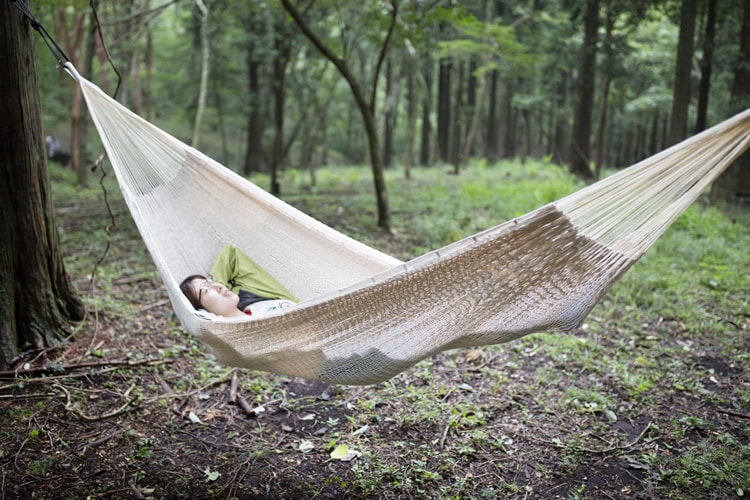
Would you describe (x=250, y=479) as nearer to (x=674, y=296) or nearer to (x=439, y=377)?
(x=439, y=377)

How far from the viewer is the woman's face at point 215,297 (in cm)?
227

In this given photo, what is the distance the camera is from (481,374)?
8.36 feet

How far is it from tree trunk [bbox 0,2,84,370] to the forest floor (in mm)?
125

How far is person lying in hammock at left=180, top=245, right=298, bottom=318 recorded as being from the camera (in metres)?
2.28

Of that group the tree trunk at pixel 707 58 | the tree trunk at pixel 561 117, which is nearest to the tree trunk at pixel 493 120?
the tree trunk at pixel 561 117

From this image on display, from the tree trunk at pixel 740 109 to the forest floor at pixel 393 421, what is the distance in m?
3.37

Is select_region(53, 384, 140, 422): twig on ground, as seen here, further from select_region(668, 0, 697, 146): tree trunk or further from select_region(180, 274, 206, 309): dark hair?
select_region(668, 0, 697, 146): tree trunk

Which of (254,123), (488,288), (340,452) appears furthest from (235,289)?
(254,123)

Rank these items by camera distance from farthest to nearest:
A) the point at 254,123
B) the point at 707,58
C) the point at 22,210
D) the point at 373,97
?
the point at 254,123
the point at 707,58
the point at 373,97
the point at 22,210

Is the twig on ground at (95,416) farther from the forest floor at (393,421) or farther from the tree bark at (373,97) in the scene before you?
the tree bark at (373,97)

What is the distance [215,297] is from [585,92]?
6.98 m

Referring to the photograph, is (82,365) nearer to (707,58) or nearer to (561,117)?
(707,58)

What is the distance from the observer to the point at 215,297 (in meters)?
2.27

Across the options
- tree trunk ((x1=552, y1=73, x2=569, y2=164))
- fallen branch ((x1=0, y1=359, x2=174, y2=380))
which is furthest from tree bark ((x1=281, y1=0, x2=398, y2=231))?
tree trunk ((x1=552, y1=73, x2=569, y2=164))
